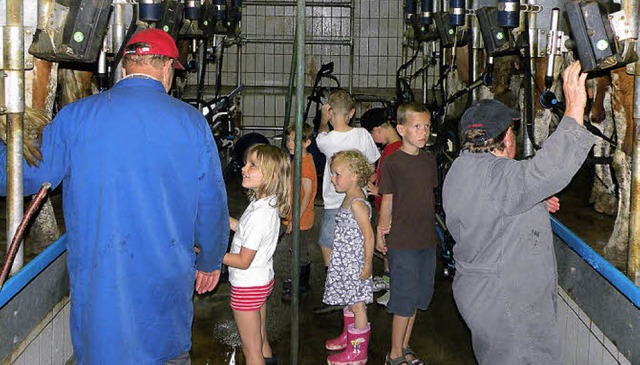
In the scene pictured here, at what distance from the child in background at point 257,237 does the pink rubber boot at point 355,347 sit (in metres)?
0.74

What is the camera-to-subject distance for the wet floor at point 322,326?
5.21m

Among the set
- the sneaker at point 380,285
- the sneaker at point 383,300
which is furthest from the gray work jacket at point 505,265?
the sneaker at point 380,285

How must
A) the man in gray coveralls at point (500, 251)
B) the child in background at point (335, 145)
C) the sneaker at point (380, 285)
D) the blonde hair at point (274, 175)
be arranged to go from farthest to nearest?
1. the sneaker at point (380, 285)
2. the child in background at point (335, 145)
3. the blonde hair at point (274, 175)
4. the man in gray coveralls at point (500, 251)

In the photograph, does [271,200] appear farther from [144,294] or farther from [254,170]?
[144,294]

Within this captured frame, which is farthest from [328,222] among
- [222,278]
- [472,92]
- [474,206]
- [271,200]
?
[474,206]

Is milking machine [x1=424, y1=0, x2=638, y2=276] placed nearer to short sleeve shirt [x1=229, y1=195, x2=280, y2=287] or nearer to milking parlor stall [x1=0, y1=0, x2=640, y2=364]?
milking parlor stall [x1=0, y1=0, x2=640, y2=364]

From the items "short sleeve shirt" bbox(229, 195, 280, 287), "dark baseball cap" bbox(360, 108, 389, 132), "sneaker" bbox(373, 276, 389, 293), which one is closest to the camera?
"short sleeve shirt" bbox(229, 195, 280, 287)

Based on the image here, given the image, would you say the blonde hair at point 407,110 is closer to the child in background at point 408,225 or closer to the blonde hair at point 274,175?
the child in background at point 408,225

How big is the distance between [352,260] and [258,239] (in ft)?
3.10

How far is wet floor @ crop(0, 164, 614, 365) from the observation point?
5.21 meters

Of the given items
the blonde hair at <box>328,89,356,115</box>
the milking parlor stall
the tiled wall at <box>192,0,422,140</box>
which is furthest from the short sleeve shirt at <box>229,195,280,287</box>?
the tiled wall at <box>192,0,422,140</box>

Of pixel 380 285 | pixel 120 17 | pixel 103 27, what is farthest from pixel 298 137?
pixel 380 285

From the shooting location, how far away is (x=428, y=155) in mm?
5020

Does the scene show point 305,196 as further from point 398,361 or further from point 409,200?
point 398,361
